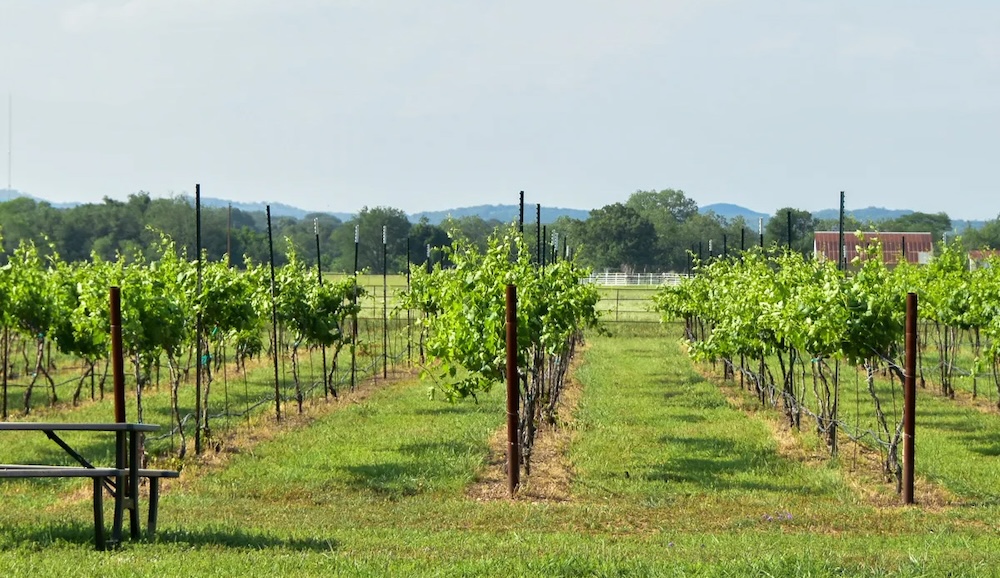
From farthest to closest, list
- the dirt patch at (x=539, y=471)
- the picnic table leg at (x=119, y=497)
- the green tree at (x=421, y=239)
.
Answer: the green tree at (x=421, y=239) < the dirt patch at (x=539, y=471) < the picnic table leg at (x=119, y=497)

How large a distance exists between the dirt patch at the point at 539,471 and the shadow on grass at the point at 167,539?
4.42m

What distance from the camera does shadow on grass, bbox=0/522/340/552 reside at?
8422 millimetres

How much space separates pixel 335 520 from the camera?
1141 centimetres

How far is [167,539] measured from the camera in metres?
9.02

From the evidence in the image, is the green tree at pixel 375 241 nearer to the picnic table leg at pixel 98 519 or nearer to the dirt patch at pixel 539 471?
the dirt patch at pixel 539 471

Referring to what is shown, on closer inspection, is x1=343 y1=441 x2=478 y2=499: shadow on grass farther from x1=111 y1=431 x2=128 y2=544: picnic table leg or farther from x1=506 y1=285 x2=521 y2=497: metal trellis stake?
x1=111 y1=431 x2=128 y2=544: picnic table leg

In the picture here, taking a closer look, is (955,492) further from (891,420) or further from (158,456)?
(158,456)

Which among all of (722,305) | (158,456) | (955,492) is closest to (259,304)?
(158,456)

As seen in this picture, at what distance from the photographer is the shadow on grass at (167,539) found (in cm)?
842

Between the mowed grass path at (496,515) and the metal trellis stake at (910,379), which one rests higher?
the metal trellis stake at (910,379)

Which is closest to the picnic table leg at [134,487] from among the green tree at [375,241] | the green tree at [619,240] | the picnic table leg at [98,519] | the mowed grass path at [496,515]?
the mowed grass path at [496,515]

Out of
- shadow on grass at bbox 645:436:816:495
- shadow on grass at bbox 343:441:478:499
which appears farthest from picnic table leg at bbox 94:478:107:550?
shadow on grass at bbox 645:436:816:495

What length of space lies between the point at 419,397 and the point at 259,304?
409 cm

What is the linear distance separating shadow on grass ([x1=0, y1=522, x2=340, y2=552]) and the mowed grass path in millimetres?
26
